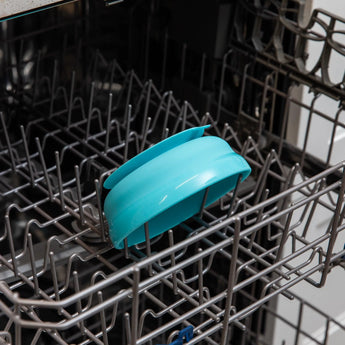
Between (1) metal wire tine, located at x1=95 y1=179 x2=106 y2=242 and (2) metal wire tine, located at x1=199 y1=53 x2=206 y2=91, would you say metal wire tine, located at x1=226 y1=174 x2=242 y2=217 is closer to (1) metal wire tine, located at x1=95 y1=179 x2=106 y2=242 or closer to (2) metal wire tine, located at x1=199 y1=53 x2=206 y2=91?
(1) metal wire tine, located at x1=95 y1=179 x2=106 y2=242

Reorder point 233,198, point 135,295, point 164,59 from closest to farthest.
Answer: point 135,295 < point 233,198 < point 164,59

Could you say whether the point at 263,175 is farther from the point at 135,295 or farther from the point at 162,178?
the point at 135,295

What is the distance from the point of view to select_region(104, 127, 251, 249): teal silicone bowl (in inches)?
25.3

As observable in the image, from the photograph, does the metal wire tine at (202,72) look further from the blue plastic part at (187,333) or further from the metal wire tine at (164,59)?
the blue plastic part at (187,333)

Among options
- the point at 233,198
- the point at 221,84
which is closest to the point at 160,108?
the point at 221,84

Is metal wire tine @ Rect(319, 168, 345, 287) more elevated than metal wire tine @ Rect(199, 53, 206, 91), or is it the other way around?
metal wire tine @ Rect(319, 168, 345, 287)

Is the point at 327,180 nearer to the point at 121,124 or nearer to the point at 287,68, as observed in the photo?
the point at 287,68

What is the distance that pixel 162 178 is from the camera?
649 millimetres

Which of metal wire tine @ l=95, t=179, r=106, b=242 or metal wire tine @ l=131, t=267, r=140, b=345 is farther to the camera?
metal wire tine @ l=95, t=179, r=106, b=242

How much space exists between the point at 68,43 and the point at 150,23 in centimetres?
12

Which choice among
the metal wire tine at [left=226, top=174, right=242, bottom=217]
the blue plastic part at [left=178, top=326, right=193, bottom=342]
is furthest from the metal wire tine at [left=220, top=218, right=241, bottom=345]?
the metal wire tine at [left=226, top=174, right=242, bottom=217]

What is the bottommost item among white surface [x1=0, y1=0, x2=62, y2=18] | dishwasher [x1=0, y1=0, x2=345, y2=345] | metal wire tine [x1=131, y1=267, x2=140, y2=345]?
dishwasher [x1=0, y1=0, x2=345, y2=345]

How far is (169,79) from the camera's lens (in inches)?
44.1

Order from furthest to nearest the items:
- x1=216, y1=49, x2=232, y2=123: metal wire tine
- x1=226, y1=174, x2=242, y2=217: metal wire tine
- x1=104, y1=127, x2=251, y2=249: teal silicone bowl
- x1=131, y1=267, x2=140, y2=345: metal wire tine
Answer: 1. x1=216, y1=49, x2=232, y2=123: metal wire tine
2. x1=226, y1=174, x2=242, y2=217: metal wire tine
3. x1=104, y1=127, x2=251, y2=249: teal silicone bowl
4. x1=131, y1=267, x2=140, y2=345: metal wire tine
